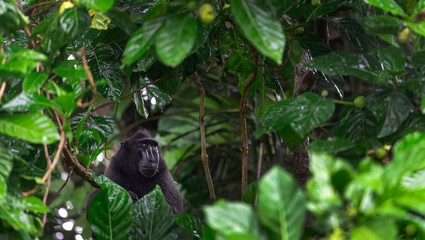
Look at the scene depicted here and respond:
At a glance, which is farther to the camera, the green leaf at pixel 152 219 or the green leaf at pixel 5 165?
the green leaf at pixel 152 219

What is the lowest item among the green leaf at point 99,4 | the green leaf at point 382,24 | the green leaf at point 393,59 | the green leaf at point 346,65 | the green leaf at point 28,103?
the green leaf at point 346,65

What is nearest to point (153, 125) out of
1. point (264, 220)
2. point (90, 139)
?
point (90, 139)

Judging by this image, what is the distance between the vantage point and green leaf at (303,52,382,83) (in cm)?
100

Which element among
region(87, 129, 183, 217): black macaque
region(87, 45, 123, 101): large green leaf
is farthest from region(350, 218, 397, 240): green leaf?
region(87, 129, 183, 217): black macaque

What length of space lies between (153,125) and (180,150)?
12.2 inches

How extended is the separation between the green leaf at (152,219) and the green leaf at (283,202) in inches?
20.8

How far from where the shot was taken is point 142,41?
0.91 m

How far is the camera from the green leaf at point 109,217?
3.50 ft

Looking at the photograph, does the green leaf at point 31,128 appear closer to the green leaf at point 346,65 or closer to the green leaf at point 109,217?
the green leaf at point 109,217

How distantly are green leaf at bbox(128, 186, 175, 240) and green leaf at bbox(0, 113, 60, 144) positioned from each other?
0.36 metres

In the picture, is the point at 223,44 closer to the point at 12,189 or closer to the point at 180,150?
the point at 12,189

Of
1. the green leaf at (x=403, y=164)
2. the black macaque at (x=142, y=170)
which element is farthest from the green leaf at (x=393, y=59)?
the black macaque at (x=142, y=170)

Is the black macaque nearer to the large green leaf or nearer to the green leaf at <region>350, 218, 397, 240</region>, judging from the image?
the large green leaf

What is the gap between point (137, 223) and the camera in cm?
116
